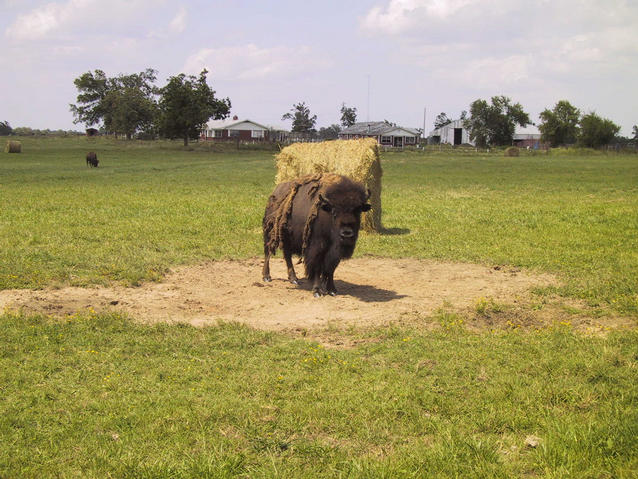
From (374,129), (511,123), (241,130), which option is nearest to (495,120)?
(511,123)

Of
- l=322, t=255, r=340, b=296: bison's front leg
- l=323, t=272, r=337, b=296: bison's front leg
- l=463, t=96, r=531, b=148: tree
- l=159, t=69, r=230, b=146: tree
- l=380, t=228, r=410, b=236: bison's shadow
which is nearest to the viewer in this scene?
l=322, t=255, r=340, b=296: bison's front leg

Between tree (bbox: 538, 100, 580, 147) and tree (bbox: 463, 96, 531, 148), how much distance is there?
14.8ft

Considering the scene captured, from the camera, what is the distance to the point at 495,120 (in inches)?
4181

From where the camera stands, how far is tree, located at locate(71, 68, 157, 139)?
102812 mm

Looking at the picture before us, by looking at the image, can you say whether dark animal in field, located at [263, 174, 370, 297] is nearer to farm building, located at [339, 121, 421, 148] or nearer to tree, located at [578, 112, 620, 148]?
tree, located at [578, 112, 620, 148]

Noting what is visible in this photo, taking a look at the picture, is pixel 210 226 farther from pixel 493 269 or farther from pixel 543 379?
pixel 543 379

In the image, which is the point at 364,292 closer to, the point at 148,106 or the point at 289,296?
the point at 289,296

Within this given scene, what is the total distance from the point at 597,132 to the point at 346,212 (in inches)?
3584

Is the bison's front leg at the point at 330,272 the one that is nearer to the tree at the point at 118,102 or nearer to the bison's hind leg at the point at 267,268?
the bison's hind leg at the point at 267,268

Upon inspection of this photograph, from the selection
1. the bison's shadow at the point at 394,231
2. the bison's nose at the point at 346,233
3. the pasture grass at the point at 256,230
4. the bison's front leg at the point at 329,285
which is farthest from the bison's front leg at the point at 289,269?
the bison's shadow at the point at 394,231

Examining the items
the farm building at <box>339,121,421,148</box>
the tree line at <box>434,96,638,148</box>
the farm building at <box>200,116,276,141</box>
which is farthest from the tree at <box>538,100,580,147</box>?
the farm building at <box>200,116,276,141</box>

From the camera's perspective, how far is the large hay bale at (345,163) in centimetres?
1667

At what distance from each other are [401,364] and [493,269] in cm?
564

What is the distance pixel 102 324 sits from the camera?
25.8 feet
